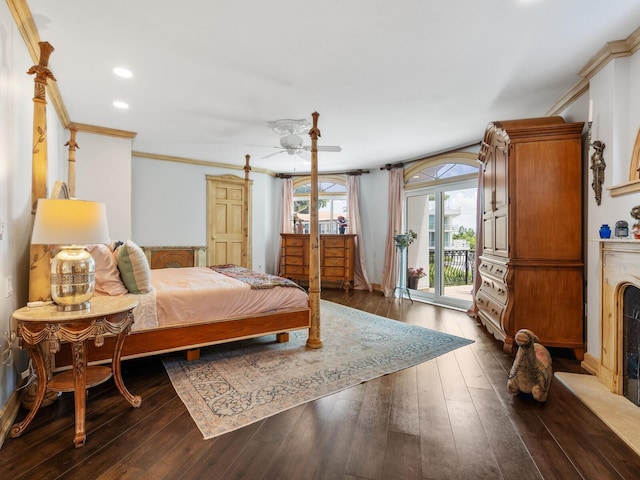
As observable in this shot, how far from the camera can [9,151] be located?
2.00 metres

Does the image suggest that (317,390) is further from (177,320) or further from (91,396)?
(91,396)

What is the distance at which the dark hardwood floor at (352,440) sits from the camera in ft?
5.19

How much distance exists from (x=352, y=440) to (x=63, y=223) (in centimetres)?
208

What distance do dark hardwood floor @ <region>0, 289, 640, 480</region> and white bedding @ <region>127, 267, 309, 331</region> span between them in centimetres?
53

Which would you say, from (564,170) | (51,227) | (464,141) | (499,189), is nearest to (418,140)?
(464,141)

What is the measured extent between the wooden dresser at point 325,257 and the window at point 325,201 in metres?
0.51

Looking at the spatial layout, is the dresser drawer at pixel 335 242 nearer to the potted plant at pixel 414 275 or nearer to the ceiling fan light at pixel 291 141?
the potted plant at pixel 414 275

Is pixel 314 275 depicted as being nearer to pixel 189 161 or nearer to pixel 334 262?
pixel 334 262

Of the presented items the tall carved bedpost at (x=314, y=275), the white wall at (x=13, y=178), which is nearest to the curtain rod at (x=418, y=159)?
the tall carved bedpost at (x=314, y=275)

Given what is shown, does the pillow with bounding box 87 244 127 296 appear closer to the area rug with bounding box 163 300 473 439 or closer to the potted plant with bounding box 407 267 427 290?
the area rug with bounding box 163 300 473 439

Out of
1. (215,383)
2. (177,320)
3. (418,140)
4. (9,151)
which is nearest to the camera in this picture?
(9,151)

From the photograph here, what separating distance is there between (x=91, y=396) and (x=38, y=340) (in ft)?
2.60

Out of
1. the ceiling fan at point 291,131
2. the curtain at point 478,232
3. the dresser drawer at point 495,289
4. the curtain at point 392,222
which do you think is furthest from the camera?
the curtain at point 392,222

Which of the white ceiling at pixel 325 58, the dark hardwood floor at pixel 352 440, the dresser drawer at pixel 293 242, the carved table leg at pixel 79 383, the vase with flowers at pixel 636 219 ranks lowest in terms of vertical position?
the dark hardwood floor at pixel 352 440
